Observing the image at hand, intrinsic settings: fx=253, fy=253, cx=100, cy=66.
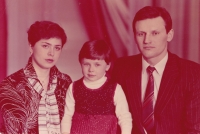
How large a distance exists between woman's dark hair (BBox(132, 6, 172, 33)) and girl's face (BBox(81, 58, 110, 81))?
244mm

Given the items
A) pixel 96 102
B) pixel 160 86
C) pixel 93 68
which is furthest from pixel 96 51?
pixel 160 86

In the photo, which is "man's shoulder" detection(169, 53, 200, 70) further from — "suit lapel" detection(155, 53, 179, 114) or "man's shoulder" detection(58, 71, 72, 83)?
"man's shoulder" detection(58, 71, 72, 83)

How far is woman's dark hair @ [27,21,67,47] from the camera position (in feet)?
3.44

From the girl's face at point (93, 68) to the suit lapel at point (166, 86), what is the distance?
25 cm

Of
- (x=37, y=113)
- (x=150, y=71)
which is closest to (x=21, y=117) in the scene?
(x=37, y=113)

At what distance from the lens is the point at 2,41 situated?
115 centimetres

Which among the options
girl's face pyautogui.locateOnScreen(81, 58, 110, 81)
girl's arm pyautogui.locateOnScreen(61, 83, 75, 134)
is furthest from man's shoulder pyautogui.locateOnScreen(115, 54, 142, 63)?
girl's arm pyautogui.locateOnScreen(61, 83, 75, 134)

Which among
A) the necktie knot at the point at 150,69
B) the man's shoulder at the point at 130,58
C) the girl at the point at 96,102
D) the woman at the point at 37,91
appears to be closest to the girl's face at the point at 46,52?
the woman at the point at 37,91

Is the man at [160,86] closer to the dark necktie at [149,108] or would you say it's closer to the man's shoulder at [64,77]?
the dark necktie at [149,108]

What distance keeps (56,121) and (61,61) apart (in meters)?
0.27

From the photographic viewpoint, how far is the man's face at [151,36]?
1045mm

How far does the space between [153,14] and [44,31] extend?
1.51 ft

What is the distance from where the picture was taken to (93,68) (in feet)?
3.26

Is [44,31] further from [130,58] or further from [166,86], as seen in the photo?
[166,86]
